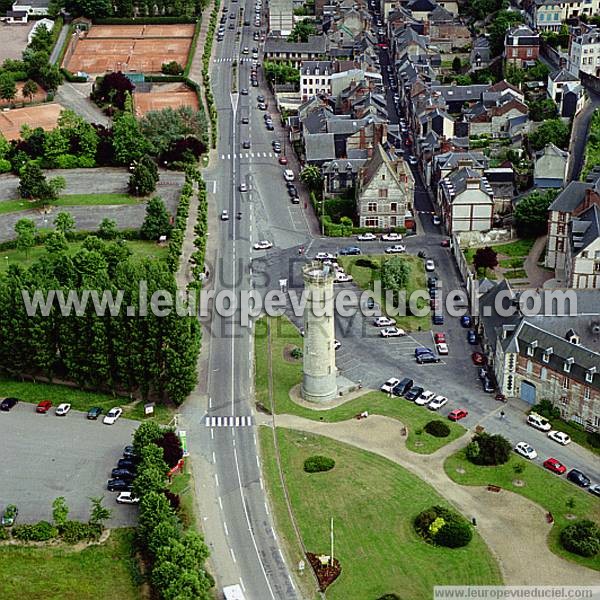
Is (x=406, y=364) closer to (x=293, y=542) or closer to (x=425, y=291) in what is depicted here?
(x=425, y=291)

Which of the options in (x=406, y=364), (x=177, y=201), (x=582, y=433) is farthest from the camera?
(x=177, y=201)

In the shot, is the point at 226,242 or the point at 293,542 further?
the point at 226,242

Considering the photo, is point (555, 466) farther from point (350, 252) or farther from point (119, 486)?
point (350, 252)

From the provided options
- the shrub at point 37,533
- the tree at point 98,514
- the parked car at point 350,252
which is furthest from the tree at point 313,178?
the shrub at point 37,533

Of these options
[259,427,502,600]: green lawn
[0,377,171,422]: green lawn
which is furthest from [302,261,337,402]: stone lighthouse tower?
[0,377,171,422]: green lawn

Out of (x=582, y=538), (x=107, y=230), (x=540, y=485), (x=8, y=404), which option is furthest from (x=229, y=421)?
(x=107, y=230)

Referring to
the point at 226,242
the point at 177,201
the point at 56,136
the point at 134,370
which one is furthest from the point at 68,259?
the point at 56,136
